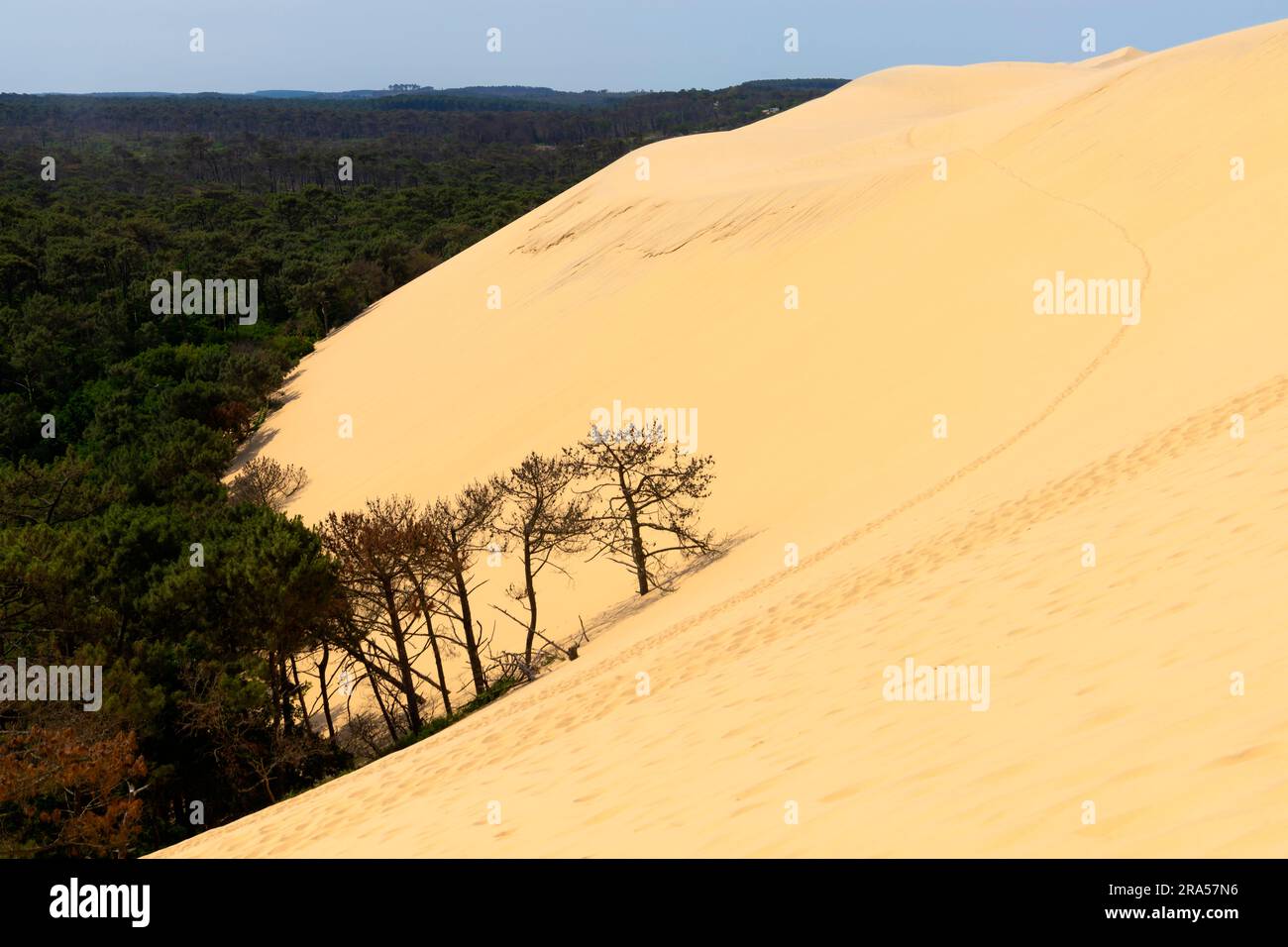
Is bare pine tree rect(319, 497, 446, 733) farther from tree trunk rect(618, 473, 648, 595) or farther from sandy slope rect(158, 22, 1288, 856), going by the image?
tree trunk rect(618, 473, 648, 595)

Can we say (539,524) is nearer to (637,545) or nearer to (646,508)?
(637,545)

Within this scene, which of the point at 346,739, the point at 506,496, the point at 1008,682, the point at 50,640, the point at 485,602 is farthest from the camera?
the point at 506,496

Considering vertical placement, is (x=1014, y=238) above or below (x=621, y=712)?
above

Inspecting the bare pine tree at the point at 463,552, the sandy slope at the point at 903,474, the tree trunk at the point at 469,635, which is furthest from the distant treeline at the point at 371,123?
the tree trunk at the point at 469,635

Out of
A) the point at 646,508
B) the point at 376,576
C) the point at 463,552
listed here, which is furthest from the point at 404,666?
the point at 646,508

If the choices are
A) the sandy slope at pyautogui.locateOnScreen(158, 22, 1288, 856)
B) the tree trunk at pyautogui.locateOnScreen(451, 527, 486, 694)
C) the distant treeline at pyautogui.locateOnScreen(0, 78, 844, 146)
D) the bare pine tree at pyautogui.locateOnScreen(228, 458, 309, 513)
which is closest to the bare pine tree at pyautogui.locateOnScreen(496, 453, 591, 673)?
the tree trunk at pyautogui.locateOnScreen(451, 527, 486, 694)

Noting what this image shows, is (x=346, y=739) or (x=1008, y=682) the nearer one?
(x=1008, y=682)
